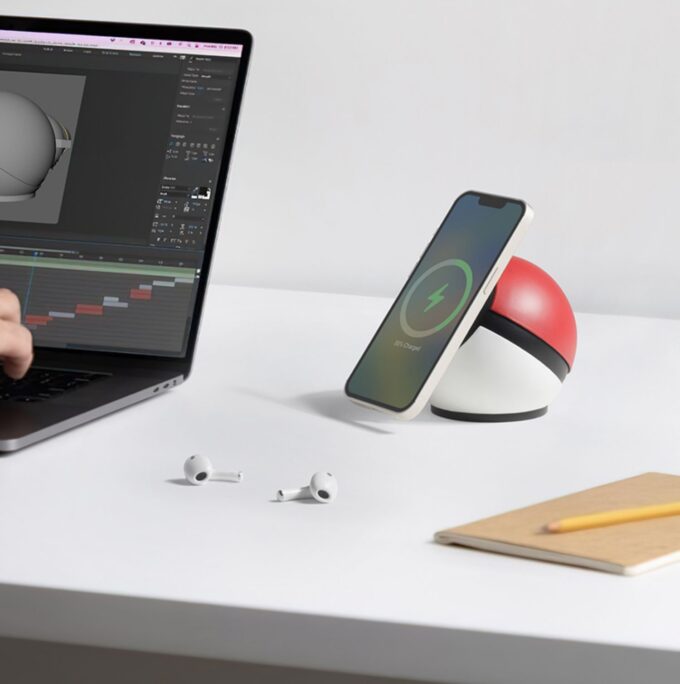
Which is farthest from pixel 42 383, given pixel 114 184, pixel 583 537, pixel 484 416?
pixel 583 537

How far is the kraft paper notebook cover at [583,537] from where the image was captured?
1.62 feet

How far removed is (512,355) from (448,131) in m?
0.59

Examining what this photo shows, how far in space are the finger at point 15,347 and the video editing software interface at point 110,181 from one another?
0.52 ft

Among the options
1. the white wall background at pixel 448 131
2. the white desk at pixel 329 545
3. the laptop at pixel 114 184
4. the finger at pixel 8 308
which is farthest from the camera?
the white wall background at pixel 448 131

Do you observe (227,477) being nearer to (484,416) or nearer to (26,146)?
(484,416)

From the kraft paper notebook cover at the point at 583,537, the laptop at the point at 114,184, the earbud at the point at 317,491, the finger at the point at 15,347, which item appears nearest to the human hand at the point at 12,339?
the finger at the point at 15,347

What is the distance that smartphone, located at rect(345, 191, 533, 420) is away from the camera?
2.44ft

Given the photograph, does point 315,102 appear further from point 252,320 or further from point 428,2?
point 252,320

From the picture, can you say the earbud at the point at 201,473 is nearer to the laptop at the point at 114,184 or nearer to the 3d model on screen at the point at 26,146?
the laptop at the point at 114,184

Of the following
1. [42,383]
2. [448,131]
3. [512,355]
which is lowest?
[42,383]

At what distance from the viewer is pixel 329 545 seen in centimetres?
52

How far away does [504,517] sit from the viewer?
0.56 meters

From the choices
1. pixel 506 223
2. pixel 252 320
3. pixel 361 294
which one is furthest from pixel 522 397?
pixel 361 294

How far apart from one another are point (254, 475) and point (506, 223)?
264 mm
